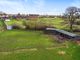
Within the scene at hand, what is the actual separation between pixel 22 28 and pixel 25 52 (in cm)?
3930

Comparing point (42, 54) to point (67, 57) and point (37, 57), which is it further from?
point (67, 57)

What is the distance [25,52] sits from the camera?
2889 cm

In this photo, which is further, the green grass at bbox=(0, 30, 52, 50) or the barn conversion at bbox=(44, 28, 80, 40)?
the barn conversion at bbox=(44, 28, 80, 40)

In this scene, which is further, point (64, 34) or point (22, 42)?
point (64, 34)

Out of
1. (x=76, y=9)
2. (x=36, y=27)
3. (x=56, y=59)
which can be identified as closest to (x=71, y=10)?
(x=76, y=9)

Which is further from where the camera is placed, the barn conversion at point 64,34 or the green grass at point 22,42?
the barn conversion at point 64,34

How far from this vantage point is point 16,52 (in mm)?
28875

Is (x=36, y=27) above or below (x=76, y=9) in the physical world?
below

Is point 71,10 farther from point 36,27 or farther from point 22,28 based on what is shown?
point 22,28

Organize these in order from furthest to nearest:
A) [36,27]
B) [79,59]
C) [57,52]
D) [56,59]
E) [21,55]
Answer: [36,27] < [57,52] < [21,55] < [56,59] < [79,59]

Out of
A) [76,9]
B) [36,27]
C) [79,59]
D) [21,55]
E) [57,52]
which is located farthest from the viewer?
[36,27]

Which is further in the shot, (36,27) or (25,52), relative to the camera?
(36,27)

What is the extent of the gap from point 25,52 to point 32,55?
212 cm

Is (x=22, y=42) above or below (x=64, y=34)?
below
